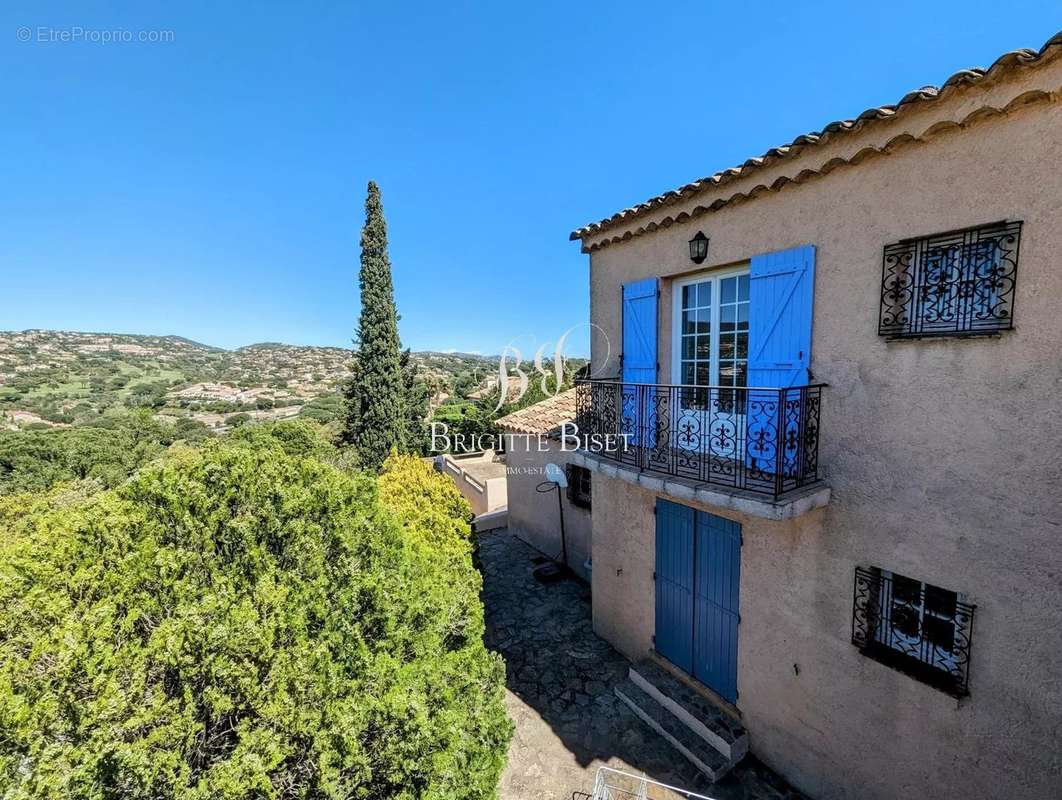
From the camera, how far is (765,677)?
19.7 ft

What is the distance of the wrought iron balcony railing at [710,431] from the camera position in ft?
16.9

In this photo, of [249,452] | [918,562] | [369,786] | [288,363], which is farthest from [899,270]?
[288,363]

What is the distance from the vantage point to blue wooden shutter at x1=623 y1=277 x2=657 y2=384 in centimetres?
714

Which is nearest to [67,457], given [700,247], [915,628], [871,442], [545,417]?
[545,417]

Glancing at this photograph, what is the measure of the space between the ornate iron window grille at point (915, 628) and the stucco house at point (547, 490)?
6.32 metres

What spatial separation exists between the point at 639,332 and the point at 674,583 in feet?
13.9

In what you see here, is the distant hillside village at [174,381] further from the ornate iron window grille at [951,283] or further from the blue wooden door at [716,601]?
the ornate iron window grille at [951,283]

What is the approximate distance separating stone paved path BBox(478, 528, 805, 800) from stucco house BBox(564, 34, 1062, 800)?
0.98ft

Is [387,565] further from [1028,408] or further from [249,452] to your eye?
[1028,408]

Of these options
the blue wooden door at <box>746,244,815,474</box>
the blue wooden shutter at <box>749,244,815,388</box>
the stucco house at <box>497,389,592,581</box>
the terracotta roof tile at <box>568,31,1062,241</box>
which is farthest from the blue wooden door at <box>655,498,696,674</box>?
the terracotta roof tile at <box>568,31,1062,241</box>

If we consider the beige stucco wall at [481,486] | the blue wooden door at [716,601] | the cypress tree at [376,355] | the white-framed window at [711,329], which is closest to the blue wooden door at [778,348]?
the white-framed window at [711,329]

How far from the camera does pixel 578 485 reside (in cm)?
1190

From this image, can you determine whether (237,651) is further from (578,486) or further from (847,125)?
(578,486)

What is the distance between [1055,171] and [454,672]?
23.0ft
